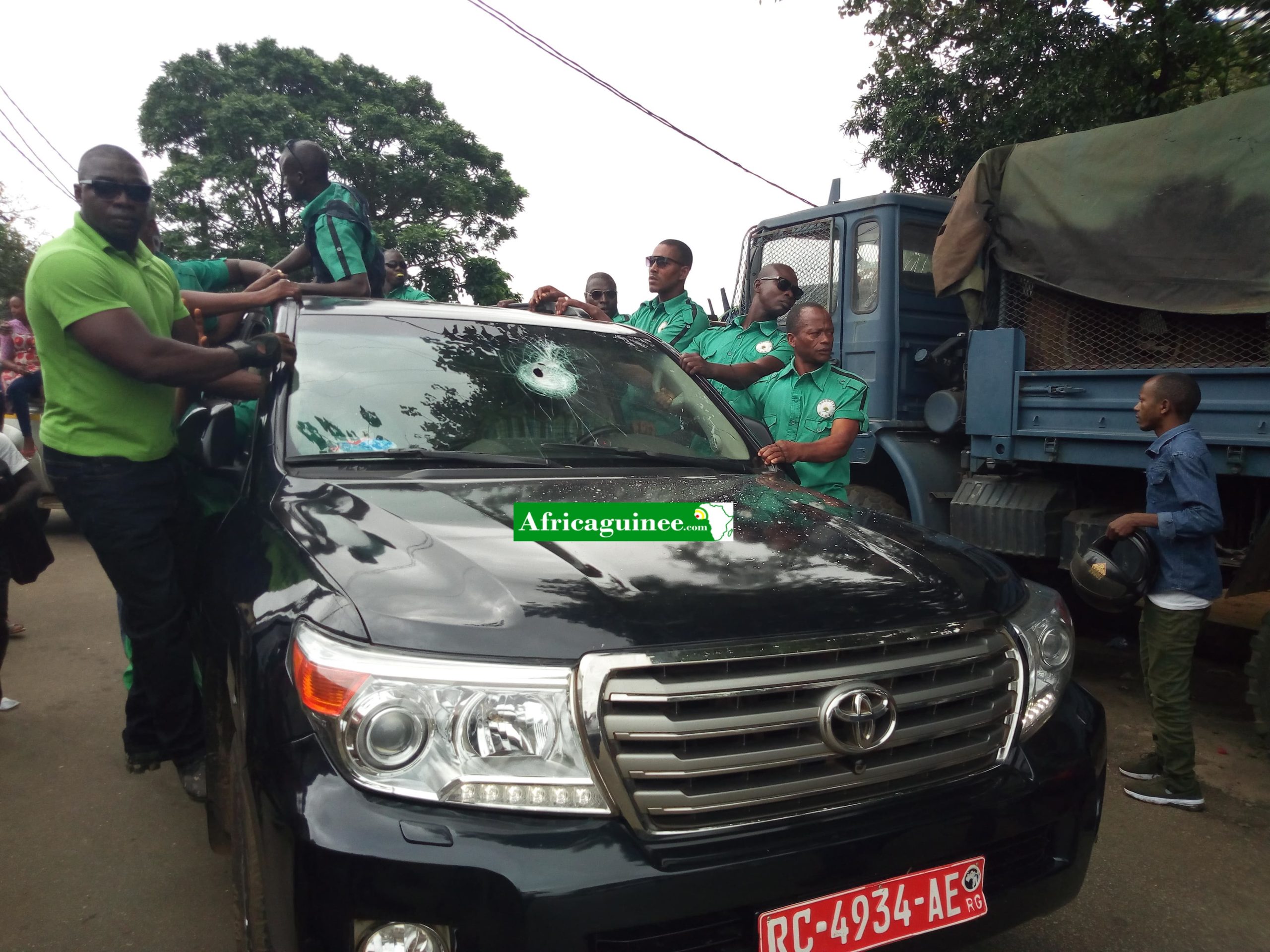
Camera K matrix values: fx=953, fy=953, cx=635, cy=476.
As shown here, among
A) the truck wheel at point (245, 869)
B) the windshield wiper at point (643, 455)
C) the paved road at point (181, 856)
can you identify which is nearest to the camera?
the truck wheel at point (245, 869)

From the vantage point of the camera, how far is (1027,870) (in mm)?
1947

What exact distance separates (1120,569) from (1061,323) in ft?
5.51

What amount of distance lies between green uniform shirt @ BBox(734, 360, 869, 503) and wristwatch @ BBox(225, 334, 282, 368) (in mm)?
2030

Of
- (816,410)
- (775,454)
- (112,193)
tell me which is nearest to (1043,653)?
(775,454)

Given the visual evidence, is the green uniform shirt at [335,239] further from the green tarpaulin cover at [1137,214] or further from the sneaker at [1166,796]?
the sneaker at [1166,796]

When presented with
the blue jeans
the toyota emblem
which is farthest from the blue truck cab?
the blue jeans

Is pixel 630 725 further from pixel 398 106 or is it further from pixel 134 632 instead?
pixel 398 106

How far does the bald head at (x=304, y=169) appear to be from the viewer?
4363 millimetres

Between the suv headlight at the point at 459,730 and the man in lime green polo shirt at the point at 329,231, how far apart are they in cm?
270

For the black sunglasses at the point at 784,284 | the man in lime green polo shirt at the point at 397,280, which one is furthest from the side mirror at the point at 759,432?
the man in lime green polo shirt at the point at 397,280

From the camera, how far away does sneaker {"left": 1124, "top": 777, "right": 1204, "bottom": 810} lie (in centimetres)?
345

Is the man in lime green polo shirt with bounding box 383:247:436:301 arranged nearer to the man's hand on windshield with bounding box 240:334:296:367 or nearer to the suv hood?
the man's hand on windshield with bounding box 240:334:296:367

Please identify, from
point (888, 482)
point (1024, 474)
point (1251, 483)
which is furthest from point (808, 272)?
point (1251, 483)

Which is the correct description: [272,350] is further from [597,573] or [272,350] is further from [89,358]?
[597,573]
